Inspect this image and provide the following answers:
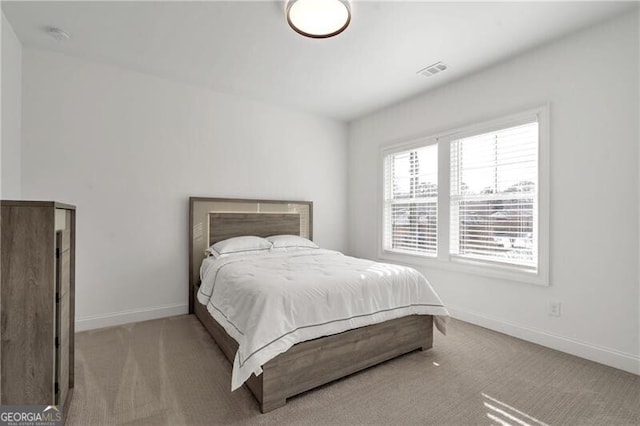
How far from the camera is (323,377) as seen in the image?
1.93 meters

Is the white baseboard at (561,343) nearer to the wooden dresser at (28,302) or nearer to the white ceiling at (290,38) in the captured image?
the white ceiling at (290,38)

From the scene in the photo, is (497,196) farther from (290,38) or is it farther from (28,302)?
(28,302)

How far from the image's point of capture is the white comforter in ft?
5.62

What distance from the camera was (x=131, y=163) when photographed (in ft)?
10.3

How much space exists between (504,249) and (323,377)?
2118 mm

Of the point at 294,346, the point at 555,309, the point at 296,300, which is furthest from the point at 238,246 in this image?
the point at 555,309

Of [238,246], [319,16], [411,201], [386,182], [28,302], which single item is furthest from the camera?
[386,182]

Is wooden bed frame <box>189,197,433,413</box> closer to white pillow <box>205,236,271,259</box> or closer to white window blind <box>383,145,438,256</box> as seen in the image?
white pillow <box>205,236,271,259</box>

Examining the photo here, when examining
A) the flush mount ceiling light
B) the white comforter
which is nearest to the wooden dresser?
the white comforter

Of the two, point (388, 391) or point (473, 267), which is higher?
point (473, 267)

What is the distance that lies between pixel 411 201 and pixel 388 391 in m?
→ 2.45

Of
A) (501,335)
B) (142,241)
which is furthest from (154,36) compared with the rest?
(501,335)

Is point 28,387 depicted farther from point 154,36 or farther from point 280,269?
point 154,36

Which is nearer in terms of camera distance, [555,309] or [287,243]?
[555,309]
